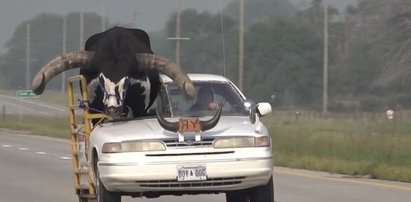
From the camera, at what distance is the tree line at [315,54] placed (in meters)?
77.8

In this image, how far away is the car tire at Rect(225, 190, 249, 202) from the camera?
13.1 metres

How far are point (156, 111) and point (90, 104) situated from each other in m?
0.92

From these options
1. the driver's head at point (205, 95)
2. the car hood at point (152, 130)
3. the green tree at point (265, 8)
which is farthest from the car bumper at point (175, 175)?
the green tree at point (265, 8)

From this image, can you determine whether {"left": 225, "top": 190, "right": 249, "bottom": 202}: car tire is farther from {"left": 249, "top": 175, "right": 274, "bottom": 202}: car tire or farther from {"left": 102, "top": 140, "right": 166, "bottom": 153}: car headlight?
{"left": 102, "top": 140, "right": 166, "bottom": 153}: car headlight

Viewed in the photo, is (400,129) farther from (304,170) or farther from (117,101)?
(117,101)

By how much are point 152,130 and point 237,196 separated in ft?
7.69

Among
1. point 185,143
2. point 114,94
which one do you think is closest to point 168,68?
point 114,94

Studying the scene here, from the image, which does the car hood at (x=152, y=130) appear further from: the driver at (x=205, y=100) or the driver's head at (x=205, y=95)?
the driver's head at (x=205, y=95)

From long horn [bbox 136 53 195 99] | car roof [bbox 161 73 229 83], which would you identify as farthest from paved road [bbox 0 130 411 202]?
long horn [bbox 136 53 195 99]

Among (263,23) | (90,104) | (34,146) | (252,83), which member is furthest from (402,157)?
(263,23)

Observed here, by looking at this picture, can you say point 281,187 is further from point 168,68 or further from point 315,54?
point 315,54

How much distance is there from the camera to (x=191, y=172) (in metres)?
11.7

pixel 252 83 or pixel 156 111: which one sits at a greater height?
pixel 156 111

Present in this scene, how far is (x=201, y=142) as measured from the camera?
11742mm
